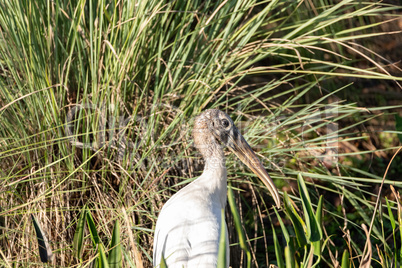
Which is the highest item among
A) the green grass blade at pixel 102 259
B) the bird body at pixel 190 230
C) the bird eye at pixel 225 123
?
the bird eye at pixel 225 123

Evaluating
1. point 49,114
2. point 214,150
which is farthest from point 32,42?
point 214,150

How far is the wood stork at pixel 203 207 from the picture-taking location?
1.97 metres

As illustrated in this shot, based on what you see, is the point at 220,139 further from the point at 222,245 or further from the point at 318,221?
the point at 222,245

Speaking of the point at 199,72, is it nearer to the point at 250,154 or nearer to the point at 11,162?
the point at 250,154

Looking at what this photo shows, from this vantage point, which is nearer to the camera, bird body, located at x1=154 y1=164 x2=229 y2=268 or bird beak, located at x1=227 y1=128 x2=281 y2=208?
bird body, located at x1=154 y1=164 x2=229 y2=268

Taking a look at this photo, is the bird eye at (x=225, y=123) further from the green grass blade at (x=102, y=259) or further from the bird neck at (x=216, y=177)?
the green grass blade at (x=102, y=259)

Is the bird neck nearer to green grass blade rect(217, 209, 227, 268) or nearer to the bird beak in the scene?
the bird beak

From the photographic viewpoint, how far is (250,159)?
2.25 metres

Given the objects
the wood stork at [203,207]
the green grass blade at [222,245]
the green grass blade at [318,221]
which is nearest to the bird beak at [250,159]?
the wood stork at [203,207]

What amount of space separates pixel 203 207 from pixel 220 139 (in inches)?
14.9

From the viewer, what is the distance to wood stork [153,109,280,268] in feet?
6.47

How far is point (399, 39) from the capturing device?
4.39 meters

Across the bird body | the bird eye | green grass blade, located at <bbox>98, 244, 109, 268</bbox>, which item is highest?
the bird eye

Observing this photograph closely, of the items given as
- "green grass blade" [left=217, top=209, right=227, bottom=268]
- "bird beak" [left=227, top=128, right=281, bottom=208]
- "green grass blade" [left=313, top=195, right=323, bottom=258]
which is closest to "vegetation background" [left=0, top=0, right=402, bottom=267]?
"bird beak" [left=227, top=128, right=281, bottom=208]
